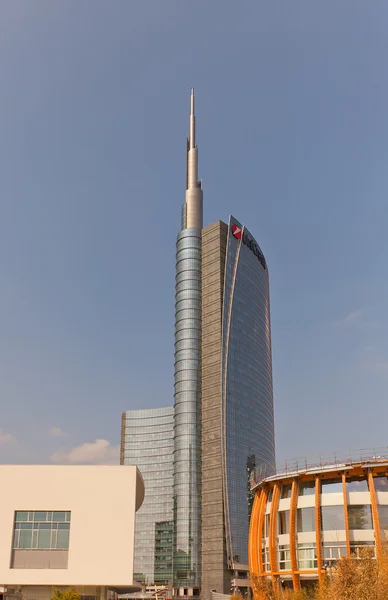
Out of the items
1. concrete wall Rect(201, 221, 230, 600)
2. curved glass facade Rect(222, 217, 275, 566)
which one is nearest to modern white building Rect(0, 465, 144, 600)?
curved glass facade Rect(222, 217, 275, 566)

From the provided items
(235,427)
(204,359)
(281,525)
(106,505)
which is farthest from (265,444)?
(106,505)

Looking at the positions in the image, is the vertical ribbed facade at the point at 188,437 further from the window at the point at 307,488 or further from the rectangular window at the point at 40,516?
the rectangular window at the point at 40,516

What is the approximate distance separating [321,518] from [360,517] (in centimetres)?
467

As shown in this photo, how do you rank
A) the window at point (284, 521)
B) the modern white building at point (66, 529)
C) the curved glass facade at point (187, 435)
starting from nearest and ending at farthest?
1. the modern white building at point (66, 529)
2. the window at point (284, 521)
3. the curved glass facade at point (187, 435)

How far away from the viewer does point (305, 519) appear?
78.3m

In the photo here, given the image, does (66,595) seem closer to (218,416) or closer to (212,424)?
(218,416)

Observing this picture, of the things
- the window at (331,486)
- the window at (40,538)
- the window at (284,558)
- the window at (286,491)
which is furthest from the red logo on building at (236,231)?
the window at (40,538)

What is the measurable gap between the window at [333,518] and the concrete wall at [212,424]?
→ 311ft

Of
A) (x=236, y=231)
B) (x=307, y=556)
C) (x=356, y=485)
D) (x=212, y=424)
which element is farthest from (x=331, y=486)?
(x=236, y=231)

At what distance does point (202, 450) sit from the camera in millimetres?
179125

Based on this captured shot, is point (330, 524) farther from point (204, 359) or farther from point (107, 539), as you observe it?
point (204, 359)

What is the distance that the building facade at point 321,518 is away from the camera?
73.9 meters

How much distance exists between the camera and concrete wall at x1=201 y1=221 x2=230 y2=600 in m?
165

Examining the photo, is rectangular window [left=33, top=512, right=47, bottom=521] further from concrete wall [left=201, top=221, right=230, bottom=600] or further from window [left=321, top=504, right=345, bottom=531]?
concrete wall [left=201, top=221, right=230, bottom=600]
